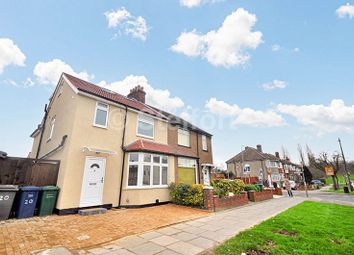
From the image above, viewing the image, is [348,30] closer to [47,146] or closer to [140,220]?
[140,220]

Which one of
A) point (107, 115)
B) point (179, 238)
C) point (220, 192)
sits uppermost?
point (107, 115)

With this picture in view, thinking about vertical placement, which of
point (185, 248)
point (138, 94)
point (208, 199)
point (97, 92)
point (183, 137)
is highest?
point (138, 94)

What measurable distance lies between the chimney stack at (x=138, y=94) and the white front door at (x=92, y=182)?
28.4ft

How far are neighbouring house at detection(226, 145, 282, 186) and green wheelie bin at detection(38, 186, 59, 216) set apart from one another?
3813 cm

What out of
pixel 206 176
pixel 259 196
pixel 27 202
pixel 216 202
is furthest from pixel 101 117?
pixel 259 196

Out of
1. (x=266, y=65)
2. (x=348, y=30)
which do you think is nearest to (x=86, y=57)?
(x=266, y=65)

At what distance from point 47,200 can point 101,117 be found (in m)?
4.92

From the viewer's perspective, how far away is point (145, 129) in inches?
526

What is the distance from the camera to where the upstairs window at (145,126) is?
42.6 ft

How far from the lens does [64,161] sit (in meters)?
9.16

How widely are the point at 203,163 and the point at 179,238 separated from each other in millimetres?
12243

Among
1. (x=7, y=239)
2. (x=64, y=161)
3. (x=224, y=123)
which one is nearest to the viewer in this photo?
(x=7, y=239)

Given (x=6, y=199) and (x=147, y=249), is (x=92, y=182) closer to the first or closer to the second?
(x=6, y=199)

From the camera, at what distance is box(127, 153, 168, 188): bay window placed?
10.9 meters
